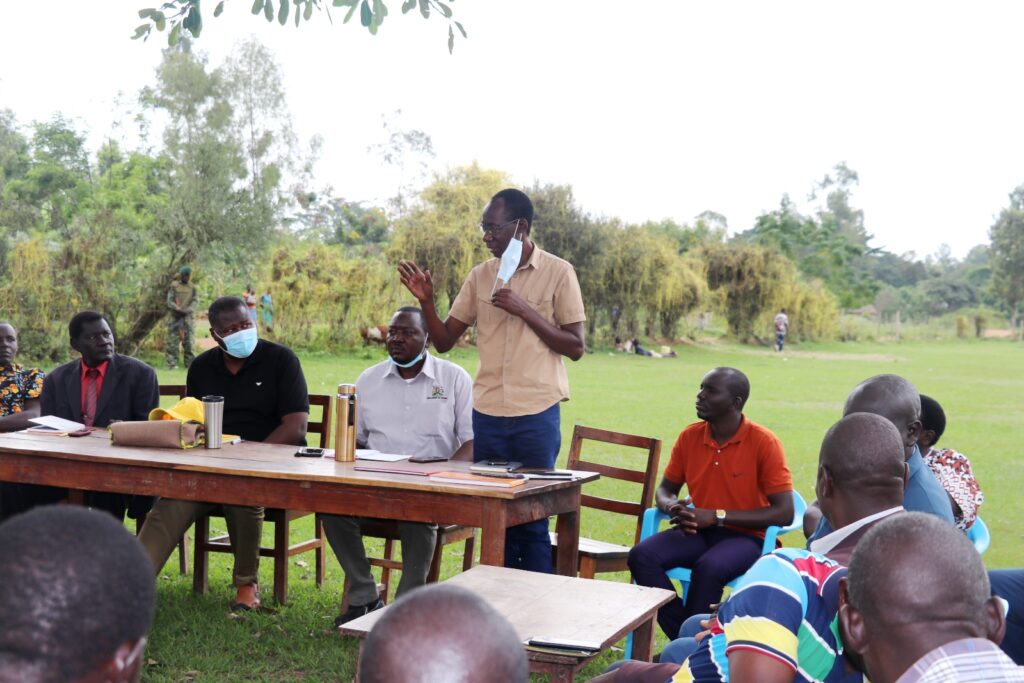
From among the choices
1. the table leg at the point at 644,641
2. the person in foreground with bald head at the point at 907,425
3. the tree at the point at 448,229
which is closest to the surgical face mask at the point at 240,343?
the table leg at the point at 644,641

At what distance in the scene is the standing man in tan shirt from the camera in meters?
5.31

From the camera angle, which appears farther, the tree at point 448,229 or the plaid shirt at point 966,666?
the tree at point 448,229

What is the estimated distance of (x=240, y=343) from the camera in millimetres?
5961

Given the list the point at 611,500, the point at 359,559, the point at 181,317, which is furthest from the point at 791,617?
the point at 181,317

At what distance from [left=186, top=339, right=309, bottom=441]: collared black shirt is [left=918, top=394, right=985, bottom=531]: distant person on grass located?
3.37m

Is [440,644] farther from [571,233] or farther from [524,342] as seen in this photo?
[571,233]

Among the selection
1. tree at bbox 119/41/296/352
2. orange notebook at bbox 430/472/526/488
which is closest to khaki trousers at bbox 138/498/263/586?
orange notebook at bbox 430/472/526/488

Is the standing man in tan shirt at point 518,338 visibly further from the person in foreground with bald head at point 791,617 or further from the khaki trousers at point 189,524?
the person in foreground with bald head at point 791,617

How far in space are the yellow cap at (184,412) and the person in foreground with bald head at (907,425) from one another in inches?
124

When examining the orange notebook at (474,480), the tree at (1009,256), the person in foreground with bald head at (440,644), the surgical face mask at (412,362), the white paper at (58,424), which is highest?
the tree at (1009,256)

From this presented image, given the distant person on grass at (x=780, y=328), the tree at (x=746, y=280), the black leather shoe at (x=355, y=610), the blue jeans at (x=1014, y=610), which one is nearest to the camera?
the blue jeans at (x=1014, y=610)

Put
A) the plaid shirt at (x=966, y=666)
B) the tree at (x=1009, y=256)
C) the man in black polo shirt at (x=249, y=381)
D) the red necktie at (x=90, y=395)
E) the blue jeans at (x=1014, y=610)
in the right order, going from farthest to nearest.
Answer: the tree at (x=1009, y=256) → the red necktie at (x=90, y=395) → the man in black polo shirt at (x=249, y=381) → the blue jeans at (x=1014, y=610) → the plaid shirt at (x=966, y=666)

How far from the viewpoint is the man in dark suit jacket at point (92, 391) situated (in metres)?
5.99

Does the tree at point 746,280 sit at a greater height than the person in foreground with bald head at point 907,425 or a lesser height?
greater
